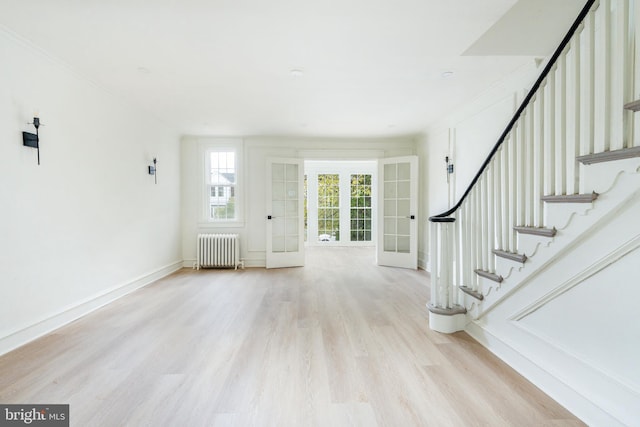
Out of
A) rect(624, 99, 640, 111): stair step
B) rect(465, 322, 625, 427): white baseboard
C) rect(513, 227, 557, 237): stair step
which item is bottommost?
rect(465, 322, 625, 427): white baseboard

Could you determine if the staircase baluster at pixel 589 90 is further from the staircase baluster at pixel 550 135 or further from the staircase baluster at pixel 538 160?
the staircase baluster at pixel 538 160

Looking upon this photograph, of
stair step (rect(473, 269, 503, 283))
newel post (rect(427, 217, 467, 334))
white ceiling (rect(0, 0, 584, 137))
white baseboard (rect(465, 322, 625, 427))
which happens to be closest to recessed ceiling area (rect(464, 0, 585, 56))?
white ceiling (rect(0, 0, 584, 137))

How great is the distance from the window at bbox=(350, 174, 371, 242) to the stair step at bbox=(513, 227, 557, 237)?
6.52 m

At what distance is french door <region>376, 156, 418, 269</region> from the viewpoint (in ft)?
18.0

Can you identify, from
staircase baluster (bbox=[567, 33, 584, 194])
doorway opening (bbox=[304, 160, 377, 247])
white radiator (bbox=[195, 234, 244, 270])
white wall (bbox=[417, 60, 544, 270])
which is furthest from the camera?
doorway opening (bbox=[304, 160, 377, 247])

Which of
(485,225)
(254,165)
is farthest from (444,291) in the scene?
(254,165)

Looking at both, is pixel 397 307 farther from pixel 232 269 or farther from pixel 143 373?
pixel 232 269

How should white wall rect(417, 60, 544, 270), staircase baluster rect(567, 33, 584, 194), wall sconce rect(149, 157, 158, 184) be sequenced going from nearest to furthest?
staircase baluster rect(567, 33, 584, 194) → white wall rect(417, 60, 544, 270) → wall sconce rect(149, 157, 158, 184)

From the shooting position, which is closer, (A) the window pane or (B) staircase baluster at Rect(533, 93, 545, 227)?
(B) staircase baluster at Rect(533, 93, 545, 227)

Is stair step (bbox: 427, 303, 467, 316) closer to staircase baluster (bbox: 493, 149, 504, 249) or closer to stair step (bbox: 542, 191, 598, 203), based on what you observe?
staircase baluster (bbox: 493, 149, 504, 249)

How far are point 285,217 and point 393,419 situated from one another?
173 inches

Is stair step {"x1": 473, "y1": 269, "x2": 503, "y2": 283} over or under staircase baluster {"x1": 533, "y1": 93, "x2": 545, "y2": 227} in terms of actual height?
under

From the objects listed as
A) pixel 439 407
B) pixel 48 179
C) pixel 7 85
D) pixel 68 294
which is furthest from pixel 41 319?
pixel 439 407

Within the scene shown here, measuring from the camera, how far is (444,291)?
2736 millimetres
